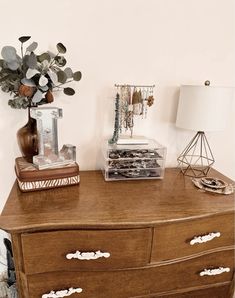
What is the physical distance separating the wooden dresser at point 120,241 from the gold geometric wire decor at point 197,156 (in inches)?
13.0

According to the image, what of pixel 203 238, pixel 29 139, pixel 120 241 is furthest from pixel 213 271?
pixel 29 139

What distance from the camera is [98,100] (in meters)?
1.16

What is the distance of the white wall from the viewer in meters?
1.03

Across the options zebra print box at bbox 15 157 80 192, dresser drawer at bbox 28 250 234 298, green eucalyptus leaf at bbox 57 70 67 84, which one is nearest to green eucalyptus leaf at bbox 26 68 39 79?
green eucalyptus leaf at bbox 57 70 67 84

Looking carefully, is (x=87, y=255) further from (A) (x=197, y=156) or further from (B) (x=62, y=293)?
(A) (x=197, y=156)

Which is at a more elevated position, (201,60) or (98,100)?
(201,60)

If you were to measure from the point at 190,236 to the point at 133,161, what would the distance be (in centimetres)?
41

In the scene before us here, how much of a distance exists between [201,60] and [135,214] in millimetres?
922

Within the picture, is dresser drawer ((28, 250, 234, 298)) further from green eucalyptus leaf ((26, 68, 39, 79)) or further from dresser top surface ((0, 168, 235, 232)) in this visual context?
green eucalyptus leaf ((26, 68, 39, 79))

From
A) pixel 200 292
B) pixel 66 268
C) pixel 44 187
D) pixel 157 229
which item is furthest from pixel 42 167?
pixel 200 292

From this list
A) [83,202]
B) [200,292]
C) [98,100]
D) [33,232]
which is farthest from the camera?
[98,100]

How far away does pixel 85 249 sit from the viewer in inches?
30.8

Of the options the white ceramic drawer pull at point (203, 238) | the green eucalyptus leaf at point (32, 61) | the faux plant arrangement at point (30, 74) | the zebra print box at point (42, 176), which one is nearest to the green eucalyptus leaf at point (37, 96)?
the faux plant arrangement at point (30, 74)

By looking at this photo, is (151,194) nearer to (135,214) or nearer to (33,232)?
(135,214)
